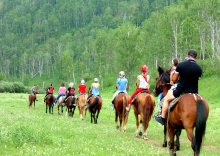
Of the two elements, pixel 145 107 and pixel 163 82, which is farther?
pixel 145 107

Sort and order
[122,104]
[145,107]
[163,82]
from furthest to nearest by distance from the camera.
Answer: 1. [122,104]
2. [145,107]
3. [163,82]

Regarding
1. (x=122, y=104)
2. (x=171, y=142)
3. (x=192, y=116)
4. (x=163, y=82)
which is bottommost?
(x=171, y=142)

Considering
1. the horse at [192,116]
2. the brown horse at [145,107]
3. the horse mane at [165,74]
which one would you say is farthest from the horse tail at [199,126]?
the brown horse at [145,107]

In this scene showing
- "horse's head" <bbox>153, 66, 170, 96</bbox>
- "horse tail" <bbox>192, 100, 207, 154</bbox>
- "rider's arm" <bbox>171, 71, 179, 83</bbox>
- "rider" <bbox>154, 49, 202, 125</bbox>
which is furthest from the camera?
"horse's head" <bbox>153, 66, 170, 96</bbox>

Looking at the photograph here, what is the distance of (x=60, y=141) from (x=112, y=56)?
383 ft

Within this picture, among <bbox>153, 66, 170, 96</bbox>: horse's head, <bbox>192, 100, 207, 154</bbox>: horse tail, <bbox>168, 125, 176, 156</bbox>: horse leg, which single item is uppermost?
<bbox>153, 66, 170, 96</bbox>: horse's head

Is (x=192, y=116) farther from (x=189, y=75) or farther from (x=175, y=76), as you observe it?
(x=175, y=76)

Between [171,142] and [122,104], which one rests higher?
[122,104]

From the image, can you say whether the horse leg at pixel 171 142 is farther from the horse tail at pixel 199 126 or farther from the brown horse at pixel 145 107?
the brown horse at pixel 145 107

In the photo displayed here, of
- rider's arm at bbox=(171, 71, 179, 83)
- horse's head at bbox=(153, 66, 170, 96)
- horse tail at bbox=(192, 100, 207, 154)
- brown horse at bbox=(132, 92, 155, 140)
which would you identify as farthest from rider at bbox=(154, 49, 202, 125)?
brown horse at bbox=(132, 92, 155, 140)

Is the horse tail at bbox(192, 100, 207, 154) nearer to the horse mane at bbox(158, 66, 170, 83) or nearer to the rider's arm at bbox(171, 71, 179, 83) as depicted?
the rider's arm at bbox(171, 71, 179, 83)

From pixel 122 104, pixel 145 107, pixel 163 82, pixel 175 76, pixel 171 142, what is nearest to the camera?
pixel 175 76

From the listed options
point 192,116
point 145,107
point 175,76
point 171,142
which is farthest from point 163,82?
point 192,116

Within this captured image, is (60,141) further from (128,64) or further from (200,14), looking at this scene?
(128,64)
